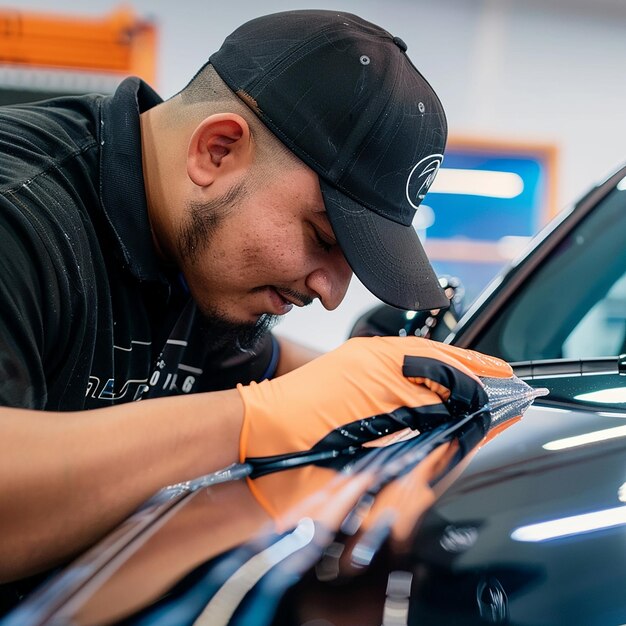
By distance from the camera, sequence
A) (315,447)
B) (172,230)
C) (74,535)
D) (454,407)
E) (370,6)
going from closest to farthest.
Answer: (74,535) → (315,447) → (454,407) → (172,230) → (370,6)

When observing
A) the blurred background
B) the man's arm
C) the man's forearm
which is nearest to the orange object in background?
the blurred background

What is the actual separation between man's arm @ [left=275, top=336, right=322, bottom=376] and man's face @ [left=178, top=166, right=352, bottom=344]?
0.44m

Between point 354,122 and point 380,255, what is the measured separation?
0.19 metres

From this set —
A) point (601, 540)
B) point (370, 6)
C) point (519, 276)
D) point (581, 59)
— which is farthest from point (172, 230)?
point (581, 59)

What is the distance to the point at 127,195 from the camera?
4.33ft

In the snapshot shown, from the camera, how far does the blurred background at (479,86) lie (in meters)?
4.63

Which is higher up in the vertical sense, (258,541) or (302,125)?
(302,125)

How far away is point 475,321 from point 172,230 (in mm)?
537

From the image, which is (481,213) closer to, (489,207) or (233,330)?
(489,207)

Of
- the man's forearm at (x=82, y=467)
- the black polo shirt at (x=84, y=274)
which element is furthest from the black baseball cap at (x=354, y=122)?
the man's forearm at (x=82, y=467)

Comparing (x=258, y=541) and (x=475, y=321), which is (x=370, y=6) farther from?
(x=258, y=541)

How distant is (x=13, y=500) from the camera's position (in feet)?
2.90

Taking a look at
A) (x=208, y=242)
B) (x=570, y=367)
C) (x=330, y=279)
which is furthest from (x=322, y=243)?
(x=570, y=367)

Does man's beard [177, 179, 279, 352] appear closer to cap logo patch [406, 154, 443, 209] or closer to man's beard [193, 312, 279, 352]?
man's beard [193, 312, 279, 352]
